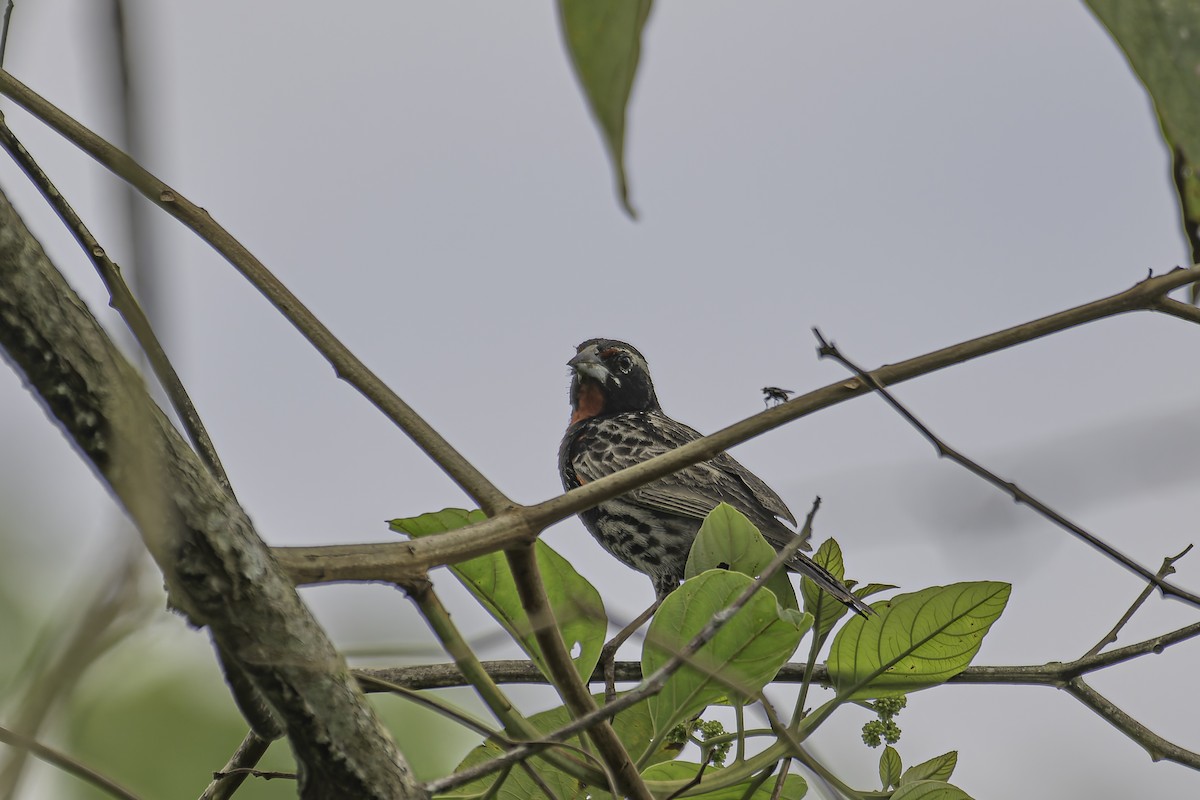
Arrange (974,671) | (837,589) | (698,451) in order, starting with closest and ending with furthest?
1. (698,451)
2. (837,589)
3. (974,671)

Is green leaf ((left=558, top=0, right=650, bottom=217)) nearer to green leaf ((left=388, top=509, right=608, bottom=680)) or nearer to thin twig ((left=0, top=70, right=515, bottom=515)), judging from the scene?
thin twig ((left=0, top=70, right=515, bottom=515))

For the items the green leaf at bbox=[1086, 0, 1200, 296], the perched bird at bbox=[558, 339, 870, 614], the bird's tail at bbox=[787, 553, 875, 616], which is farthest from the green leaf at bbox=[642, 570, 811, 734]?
the perched bird at bbox=[558, 339, 870, 614]

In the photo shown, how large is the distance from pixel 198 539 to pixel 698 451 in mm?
844

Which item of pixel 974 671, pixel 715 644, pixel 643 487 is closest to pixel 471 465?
pixel 715 644

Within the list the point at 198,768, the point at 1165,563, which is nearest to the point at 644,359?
the point at 198,768

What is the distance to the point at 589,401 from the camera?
765 centimetres

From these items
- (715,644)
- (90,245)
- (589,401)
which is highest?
(589,401)

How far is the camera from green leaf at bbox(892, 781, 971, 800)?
8.38 ft

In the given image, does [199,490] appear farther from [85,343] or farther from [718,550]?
[718,550]

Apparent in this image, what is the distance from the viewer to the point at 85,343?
130cm

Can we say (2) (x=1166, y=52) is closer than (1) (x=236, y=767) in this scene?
Yes

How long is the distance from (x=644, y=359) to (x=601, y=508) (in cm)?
208

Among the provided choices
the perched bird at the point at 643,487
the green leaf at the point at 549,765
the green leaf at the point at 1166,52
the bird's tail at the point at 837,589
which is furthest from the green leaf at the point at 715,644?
the perched bird at the point at 643,487

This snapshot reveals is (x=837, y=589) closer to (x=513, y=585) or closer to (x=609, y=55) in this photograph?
(x=513, y=585)
